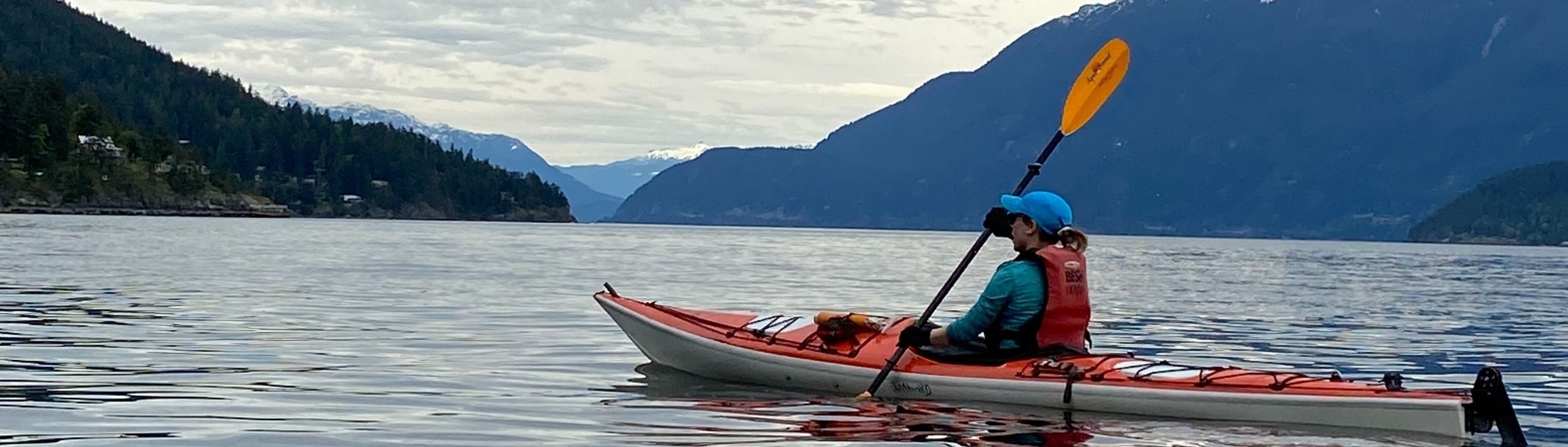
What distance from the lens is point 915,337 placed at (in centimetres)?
1546

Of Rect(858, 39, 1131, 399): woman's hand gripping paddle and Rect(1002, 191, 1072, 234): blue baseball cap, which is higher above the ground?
Rect(858, 39, 1131, 399): woman's hand gripping paddle

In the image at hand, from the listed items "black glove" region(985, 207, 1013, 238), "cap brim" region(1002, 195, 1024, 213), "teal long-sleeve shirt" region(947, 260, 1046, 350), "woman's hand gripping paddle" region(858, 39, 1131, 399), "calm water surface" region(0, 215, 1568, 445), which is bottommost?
"calm water surface" region(0, 215, 1568, 445)

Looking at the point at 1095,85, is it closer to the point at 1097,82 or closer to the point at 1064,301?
the point at 1097,82

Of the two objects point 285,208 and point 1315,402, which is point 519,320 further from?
point 285,208

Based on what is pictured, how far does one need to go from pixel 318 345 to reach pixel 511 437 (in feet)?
26.9

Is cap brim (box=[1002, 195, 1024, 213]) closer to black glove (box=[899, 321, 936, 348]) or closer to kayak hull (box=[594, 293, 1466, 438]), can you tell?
kayak hull (box=[594, 293, 1466, 438])

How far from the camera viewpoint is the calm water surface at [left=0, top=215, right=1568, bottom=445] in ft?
44.6

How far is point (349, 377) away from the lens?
17141 mm

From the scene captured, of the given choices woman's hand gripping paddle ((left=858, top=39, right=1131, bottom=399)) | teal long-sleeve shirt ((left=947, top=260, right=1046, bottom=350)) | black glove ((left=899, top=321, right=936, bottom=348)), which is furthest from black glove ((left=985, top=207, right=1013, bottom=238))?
woman's hand gripping paddle ((left=858, top=39, right=1131, bottom=399))

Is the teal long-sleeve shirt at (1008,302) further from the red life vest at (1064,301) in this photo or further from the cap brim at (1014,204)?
the cap brim at (1014,204)

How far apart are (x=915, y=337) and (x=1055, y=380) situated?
55.5 inches

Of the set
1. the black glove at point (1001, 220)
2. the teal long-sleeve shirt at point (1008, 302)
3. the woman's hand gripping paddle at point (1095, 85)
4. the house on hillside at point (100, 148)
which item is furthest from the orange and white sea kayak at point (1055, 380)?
the house on hillside at point (100, 148)

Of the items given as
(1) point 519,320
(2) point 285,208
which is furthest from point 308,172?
(1) point 519,320

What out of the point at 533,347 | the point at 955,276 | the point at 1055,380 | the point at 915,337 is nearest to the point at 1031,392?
the point at 1055,380
